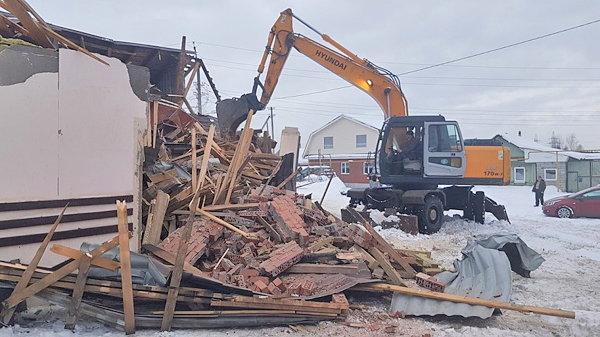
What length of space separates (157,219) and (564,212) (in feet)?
47.3

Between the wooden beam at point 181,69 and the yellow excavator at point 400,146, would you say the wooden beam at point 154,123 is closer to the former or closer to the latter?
the yellow excavator at point 400,146

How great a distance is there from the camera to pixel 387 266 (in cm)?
543

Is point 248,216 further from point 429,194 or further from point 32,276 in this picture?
point 429,194

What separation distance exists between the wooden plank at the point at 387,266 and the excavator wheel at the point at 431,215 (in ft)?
16.1

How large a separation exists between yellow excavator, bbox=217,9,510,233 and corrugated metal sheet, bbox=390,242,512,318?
4.77 metres

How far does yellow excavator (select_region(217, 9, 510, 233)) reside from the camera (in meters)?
10.6

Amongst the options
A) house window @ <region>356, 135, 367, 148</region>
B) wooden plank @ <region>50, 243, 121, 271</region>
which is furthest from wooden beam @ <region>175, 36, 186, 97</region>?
house window @ <region>356, 135, 367, 148</region>

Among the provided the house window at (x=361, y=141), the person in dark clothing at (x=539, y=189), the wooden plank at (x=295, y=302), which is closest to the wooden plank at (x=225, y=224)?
the wooden plank at (x=295, y=302)

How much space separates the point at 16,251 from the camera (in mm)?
4156

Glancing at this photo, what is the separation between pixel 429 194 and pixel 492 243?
463 centimetres

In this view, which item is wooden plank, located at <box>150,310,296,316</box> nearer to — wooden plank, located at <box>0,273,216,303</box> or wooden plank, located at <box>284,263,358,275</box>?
wooden plank, located at <box>0,273,216,303</box>

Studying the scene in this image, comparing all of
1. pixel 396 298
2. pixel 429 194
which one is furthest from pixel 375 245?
pixel 429 194

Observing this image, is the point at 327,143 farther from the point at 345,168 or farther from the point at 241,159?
the point at 241,159

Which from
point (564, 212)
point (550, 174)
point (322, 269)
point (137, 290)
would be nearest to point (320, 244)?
point (322, 269)
